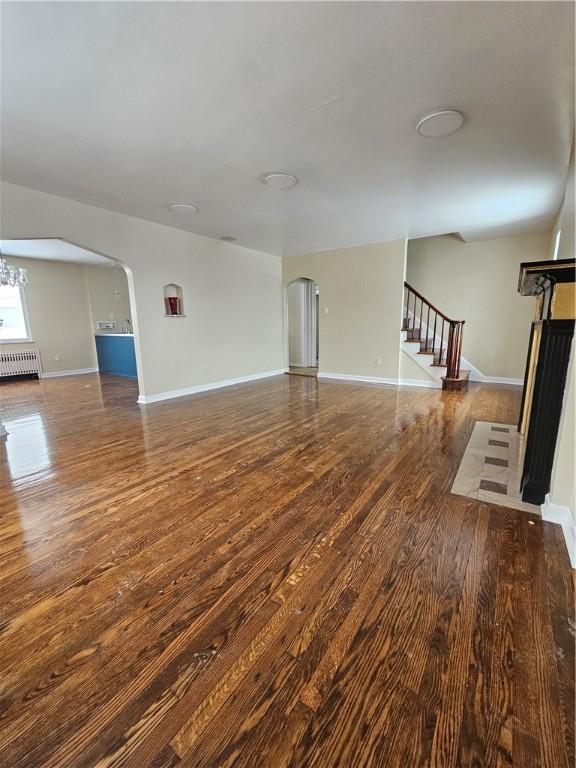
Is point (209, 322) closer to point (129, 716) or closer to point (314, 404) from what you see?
point (314, 404)

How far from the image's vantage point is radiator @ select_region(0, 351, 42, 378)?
6730mm

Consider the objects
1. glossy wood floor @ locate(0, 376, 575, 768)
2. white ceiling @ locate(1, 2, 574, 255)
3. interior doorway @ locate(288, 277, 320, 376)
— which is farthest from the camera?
interior doorway @ locate(288, 277, 320, 376)

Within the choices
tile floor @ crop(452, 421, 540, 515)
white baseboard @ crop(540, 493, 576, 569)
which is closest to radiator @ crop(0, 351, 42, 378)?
tile floor @ crop(452, 421, 540, 515)

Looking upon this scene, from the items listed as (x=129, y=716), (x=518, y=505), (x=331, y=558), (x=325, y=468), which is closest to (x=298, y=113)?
(x=325, y=468)

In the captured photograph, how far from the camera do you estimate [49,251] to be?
631cm

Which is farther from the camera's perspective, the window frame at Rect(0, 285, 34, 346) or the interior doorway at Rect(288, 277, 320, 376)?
the interior doorway at Rect(288, 277, 320, 376)

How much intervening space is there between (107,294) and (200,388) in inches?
186

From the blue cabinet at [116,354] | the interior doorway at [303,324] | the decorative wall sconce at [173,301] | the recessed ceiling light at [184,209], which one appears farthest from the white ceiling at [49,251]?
the interior doorway at [303,324]

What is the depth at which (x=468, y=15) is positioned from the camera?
1.46m

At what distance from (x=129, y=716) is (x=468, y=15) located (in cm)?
305

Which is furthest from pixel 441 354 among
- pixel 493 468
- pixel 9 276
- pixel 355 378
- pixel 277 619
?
pixel 9 276

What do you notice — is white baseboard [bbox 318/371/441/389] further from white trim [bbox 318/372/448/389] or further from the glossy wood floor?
the glossy wood floor

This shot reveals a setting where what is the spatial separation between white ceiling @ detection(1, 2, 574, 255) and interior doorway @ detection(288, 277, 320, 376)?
4.60 m

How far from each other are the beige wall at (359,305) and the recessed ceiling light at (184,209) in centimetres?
312
